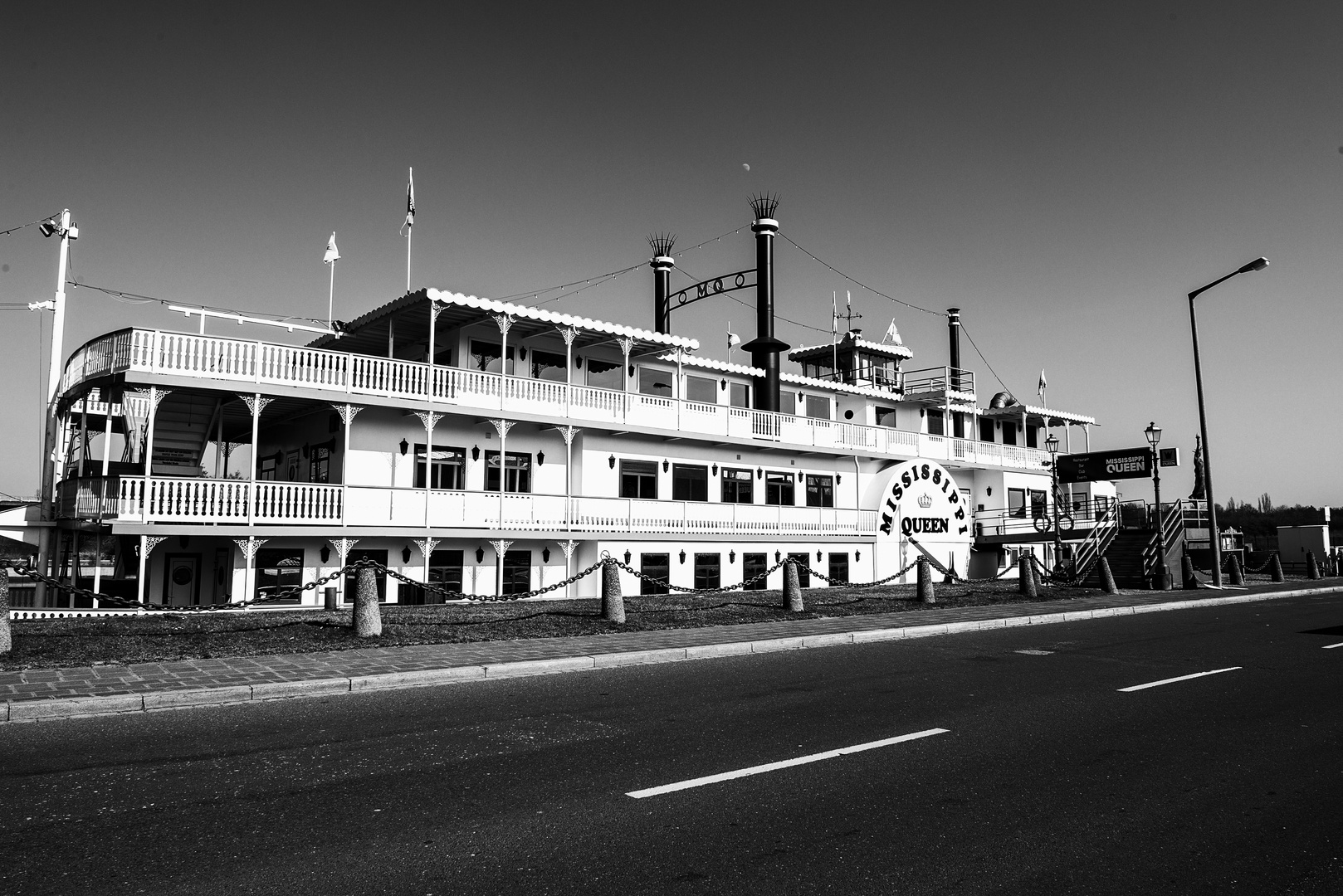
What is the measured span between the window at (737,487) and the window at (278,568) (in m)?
13.9

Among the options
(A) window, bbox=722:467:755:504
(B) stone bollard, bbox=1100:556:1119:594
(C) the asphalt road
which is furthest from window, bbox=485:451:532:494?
(B) stone bollard, bbox=1100:556:1119:594

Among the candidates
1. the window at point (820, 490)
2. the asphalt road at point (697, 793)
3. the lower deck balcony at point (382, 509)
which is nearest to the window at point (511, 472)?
the lower deck balcony at point (382, 509)

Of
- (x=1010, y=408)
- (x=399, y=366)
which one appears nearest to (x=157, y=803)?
(x=399, y=366)

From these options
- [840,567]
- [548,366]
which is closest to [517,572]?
[548,366]

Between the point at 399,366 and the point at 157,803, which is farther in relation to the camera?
the point at 399,366

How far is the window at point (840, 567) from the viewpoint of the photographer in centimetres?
3291

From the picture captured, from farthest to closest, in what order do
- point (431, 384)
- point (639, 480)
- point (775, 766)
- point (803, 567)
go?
point (803, 567) < point (639, 480) < point (431, 384) < point (775, 766)

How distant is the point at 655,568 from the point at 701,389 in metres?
7.36

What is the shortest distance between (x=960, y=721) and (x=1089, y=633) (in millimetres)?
9722

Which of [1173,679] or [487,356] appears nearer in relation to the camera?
[1173,679]

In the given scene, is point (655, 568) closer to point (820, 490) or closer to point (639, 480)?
point (639, 480)

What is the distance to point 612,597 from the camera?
1650 cm

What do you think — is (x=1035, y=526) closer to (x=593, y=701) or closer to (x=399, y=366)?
(x=399, y=366)

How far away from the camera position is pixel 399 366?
76.4 feet
